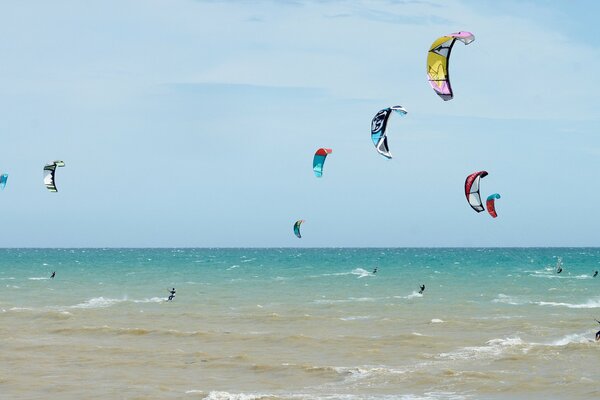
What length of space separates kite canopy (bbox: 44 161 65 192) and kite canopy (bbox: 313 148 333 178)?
9.18 metres

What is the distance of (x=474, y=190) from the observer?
2406 centimetres

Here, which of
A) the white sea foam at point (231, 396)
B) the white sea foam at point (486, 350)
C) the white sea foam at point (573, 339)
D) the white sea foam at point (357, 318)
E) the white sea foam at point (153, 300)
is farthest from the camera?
the white sea foam at point (153, 300)

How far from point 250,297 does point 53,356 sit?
19.0 metres

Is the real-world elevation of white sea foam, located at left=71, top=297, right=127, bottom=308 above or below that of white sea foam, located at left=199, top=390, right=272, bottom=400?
below

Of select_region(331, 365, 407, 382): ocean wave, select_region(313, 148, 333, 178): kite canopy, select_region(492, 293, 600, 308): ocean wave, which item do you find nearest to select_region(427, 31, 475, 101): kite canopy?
select_region(331, 365, 407, 382): ocean wave

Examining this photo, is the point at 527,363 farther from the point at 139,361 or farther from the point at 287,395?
the point at 139,361

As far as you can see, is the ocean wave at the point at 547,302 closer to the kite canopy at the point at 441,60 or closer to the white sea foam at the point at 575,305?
the white sea foam at the point at 575,305

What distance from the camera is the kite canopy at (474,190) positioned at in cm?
2378

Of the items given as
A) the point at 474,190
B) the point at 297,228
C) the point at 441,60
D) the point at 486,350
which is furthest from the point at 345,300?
the point at 441,60

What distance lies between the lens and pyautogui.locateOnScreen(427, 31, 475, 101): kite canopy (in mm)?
17859

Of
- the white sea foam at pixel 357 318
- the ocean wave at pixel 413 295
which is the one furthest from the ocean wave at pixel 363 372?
the ocean wave at pixel 413 295

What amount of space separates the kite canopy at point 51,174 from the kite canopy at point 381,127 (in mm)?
12776

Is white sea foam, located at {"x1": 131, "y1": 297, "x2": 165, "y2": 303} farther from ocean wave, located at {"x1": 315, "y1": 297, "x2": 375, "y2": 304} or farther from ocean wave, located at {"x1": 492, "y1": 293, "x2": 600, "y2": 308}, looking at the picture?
ocean wave, located at {"x1": 492, "y1": 293, "x2": 600, "y2": 308}

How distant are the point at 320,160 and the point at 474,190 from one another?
590 centimetres
